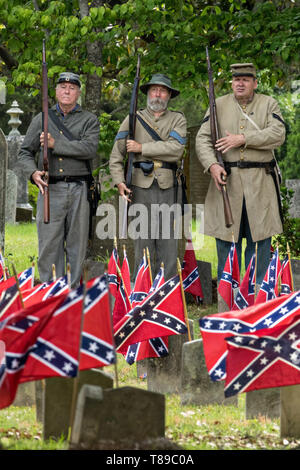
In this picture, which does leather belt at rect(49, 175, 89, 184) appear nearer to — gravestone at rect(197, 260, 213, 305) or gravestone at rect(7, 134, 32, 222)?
gravestone at rect(197, 260, 213, 305)

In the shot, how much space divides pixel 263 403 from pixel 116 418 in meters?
1.52

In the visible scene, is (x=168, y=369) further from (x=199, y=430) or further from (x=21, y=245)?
(x=21, y=245)

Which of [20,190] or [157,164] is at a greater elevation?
[20,190]

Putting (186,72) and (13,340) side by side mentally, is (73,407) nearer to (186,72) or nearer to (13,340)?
(13,340)

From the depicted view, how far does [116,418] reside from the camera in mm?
4129

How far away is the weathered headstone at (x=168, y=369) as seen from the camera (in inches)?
236

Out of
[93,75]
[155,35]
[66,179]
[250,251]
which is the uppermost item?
[155,35]

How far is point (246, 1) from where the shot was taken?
10523mm

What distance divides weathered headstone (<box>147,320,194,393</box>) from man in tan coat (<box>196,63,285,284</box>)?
190 centimetres

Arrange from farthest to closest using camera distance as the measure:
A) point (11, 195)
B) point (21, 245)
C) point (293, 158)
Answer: point (293, 158), point (11, 195), point (21, 245)

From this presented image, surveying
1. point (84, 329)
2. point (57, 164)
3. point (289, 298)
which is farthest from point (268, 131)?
point (84, 329)

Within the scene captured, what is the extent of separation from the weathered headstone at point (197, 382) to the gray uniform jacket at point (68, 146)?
304 cm

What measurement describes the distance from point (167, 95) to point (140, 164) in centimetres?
68

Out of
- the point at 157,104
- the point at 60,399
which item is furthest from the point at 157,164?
the point at 60,399
